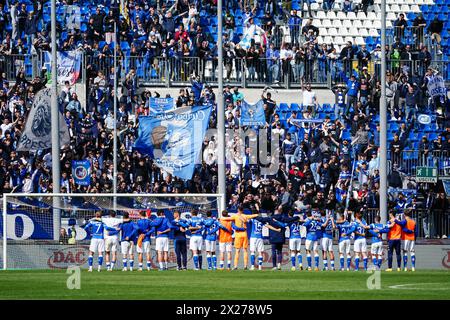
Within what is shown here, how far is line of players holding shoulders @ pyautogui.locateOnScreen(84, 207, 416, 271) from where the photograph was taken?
35.1 metres

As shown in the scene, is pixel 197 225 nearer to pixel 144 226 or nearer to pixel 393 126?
pixel 144 226

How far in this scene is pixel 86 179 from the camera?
130ft

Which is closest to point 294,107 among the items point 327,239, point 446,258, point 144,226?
point 327,239

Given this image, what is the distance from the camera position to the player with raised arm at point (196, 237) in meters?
35.7

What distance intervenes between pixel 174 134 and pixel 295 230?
5.98 metres

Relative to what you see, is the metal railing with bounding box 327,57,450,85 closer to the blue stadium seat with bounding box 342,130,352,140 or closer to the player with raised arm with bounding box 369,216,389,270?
the blue stadium seat with bounding box 342,130,352,140

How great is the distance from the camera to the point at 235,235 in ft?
118

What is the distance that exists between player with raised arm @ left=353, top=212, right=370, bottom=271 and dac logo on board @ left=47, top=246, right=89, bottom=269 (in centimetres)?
722

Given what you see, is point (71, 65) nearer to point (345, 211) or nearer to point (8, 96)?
point (8, 96)

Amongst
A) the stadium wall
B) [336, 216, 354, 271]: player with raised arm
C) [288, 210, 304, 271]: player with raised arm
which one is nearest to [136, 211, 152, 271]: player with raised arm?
the stadium wall

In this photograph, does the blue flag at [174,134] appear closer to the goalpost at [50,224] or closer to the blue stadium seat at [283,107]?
the goalpost at [50,224]
